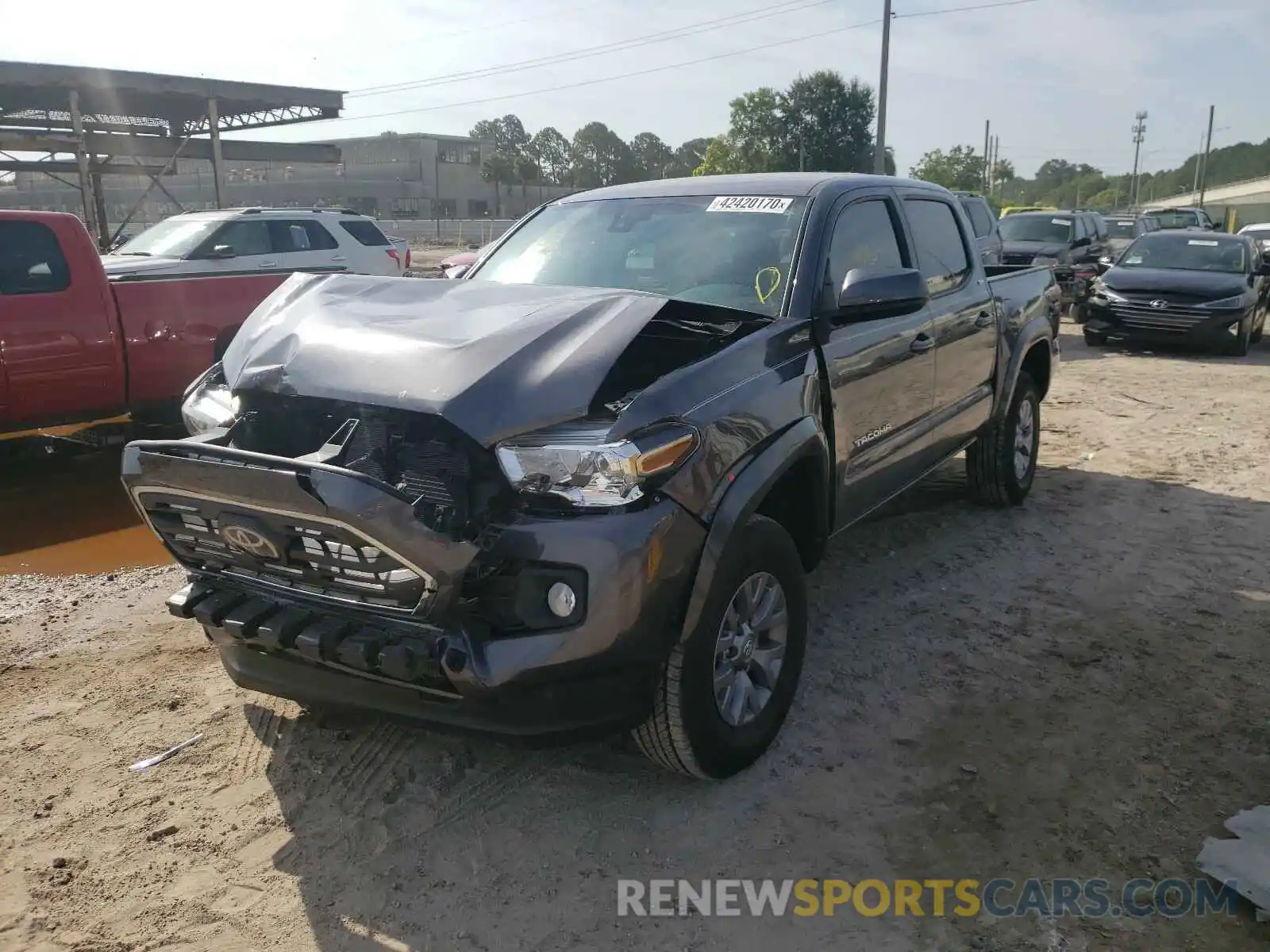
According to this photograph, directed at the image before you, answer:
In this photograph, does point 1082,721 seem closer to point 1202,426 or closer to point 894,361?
point 894,361

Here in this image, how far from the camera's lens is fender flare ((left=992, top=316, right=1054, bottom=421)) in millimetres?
5871

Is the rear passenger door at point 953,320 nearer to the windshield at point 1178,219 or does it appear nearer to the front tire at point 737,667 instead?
the front tire at point 737,667

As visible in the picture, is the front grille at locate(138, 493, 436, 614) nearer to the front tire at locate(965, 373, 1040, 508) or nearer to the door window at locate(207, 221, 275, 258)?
the front tire at locate(965, 373, 1040, 508)

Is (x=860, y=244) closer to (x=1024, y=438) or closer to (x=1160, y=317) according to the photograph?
(x=1024, y=438)

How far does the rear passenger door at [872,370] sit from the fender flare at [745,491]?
376mm

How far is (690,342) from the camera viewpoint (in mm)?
3336

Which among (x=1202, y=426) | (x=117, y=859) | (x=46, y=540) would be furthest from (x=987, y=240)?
(x=117, y=859)

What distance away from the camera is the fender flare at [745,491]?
2869 millimetres

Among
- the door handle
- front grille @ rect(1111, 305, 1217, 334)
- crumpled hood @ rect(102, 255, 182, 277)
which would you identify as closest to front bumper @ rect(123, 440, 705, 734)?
the door handle

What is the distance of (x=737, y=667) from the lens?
324 centimetres

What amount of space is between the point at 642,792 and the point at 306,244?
1163cm

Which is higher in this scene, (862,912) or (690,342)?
(690,342)

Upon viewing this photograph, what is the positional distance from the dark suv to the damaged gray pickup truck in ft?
29.5

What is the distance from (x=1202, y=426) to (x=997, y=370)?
4.33 m
